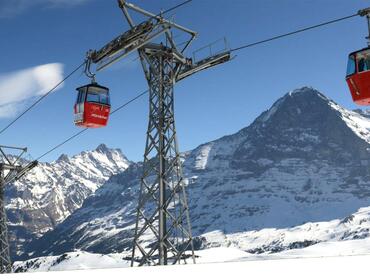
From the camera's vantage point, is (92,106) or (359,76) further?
(92,106)

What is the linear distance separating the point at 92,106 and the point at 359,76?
13.7 metres

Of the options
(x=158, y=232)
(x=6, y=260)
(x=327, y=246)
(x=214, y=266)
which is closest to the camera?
(x=214, y=266)

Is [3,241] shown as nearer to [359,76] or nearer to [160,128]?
[160,128]

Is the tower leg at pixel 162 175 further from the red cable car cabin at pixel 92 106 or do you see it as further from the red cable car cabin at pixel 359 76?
the red cable car cabin at pixel 359 76

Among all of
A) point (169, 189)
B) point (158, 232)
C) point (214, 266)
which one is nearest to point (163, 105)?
point (169, 189)

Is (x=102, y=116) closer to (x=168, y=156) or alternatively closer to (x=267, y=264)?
(x=168, y=156)

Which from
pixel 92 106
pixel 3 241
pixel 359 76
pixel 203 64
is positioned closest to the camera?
pixel 359 76

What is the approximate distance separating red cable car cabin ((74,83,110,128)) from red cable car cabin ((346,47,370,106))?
12.9 meters

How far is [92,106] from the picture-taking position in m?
27.3

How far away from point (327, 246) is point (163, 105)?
6959 inches

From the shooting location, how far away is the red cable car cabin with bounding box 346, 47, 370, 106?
21688 millimetres

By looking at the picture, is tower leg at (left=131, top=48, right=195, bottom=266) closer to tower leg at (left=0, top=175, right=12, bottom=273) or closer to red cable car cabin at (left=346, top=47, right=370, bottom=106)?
red cable car cabin at (left=346, top=47, right=370, bottom=106)

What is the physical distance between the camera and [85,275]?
25.0ft

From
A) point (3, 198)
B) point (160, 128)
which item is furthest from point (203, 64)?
point (3, 198)
